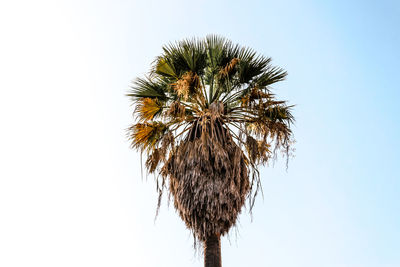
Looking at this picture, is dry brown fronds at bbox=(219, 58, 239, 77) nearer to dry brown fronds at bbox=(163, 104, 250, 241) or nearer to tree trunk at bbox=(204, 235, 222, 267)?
dry brown fronds at bbox=(163, 104, 250, 241)

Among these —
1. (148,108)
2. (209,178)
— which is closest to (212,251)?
(209,178)

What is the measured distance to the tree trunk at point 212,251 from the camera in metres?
10.7

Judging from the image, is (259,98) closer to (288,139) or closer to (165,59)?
(288,139)

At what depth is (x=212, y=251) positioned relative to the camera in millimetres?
10789

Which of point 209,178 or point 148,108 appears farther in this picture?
point 148,108

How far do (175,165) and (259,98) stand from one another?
2.46 metres

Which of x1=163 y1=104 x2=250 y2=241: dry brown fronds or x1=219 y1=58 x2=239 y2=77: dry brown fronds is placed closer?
x1=163 y1=104 x2=250 y2=241: dry brown fronds

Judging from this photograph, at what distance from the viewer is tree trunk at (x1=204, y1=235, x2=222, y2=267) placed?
10734 millimetres

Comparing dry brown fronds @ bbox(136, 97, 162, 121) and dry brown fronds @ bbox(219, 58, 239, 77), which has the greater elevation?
dry brown fronds @ bbox(219, 58, 239, 77)

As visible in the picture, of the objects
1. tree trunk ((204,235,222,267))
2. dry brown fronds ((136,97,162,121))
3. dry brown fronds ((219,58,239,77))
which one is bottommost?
tree trunk ((204,235,222,267))

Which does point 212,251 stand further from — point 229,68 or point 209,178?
point 229,68

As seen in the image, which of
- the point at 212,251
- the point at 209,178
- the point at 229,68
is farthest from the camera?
the point at 229,68

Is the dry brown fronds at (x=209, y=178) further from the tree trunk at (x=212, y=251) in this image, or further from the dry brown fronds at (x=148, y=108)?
the dry brown fronds at (x=148, y=108)

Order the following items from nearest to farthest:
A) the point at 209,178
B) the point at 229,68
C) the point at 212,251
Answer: the point at 212,251 < the point at 209,178 < the point at 229,68
